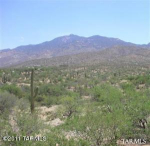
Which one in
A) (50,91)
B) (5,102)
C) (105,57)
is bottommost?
(50,91)

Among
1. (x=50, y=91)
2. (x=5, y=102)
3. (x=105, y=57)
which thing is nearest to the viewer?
(x=5, y=102)

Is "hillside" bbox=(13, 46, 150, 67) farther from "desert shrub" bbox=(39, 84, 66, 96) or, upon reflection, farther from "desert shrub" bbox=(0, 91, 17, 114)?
"desert shrub" bbox=(0, 91, 17, 114)

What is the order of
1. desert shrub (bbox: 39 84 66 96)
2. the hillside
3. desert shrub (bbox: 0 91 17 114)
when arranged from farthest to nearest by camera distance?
the hillside, desert shrub (bbox: 39 84 66 96), desert shrub (bbox: 0 91 17 114)

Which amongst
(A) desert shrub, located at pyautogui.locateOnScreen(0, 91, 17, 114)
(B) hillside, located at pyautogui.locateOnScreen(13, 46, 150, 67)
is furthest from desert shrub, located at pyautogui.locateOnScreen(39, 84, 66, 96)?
(B) hillside, located at pyautogui.locateOnScreen(13, 46, 150, 67)

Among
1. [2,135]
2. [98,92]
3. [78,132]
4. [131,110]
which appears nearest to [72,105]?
[98,92]

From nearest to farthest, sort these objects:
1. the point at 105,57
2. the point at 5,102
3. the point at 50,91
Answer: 1. the point at 5,102
2. the point at 50,91
3. the point at 105,57

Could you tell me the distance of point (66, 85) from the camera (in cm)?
4659

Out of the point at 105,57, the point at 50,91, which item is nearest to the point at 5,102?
the point at 50,91

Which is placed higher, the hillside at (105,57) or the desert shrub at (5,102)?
the hillside at (105,57)

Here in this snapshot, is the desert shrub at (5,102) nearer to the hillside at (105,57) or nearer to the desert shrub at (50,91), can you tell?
the desert shrub at (50,91)

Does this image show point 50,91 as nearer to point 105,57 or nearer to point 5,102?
point 5,102

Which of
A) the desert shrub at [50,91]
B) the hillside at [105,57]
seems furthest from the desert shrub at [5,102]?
the hillside at [105,57]

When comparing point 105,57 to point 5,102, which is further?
point 105,57

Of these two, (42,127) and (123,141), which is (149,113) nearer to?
(123,141)
